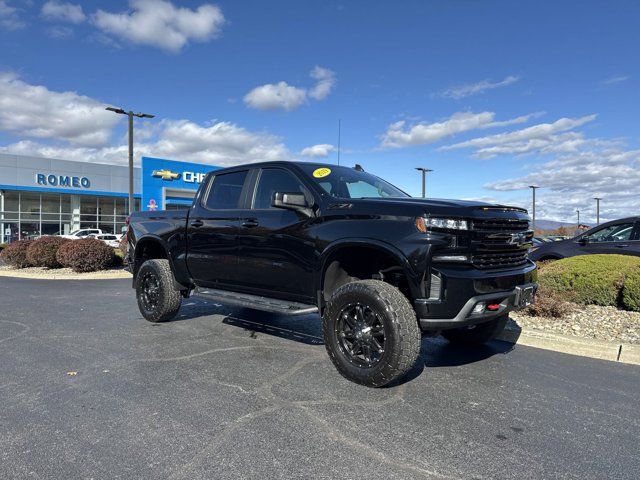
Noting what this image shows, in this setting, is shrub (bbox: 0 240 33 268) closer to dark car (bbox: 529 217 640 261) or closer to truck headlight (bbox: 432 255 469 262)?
dark car (bbox: 529 217 640 261)

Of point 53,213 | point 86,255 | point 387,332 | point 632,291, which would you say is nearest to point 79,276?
point 86,255

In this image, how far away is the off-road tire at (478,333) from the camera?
5199mm

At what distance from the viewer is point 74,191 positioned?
34.9 m

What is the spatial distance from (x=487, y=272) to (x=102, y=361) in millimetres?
3780

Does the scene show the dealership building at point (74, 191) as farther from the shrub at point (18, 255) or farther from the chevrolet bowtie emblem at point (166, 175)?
the shrub at point (18, 255)

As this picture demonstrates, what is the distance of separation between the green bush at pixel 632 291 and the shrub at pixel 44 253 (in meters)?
14.7

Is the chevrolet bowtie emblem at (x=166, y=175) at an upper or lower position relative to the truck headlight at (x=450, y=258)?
upper

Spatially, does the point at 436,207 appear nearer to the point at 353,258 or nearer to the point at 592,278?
the point at 353,258

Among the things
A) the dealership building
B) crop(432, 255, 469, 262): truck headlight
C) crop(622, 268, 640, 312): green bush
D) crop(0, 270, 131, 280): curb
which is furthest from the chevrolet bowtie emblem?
crop(432, 255, 469, 262): truck headlight

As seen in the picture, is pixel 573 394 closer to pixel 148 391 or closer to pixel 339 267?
pixel 339 267

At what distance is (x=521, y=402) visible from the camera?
3848 mm

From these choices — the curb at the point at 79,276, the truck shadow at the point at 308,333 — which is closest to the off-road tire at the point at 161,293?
the truck shadow at the point at 308,333

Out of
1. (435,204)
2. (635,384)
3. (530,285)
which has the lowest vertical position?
(635,384)

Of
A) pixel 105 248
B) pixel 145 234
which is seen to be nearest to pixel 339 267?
pixel 145 234
